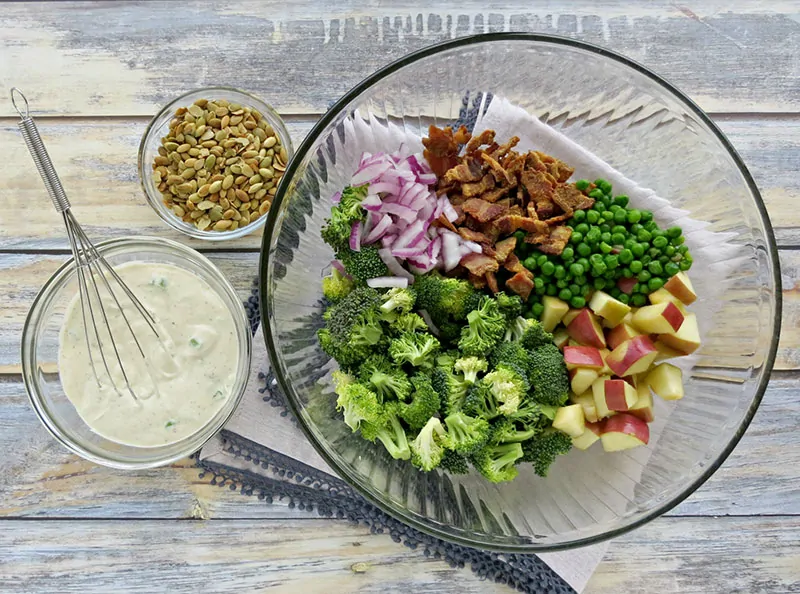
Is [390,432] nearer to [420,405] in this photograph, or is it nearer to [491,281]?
[420,405]

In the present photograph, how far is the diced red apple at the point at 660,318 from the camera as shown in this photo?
158cm

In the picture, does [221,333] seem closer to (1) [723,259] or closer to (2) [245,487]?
(2) [245,487]

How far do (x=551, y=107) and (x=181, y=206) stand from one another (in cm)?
114

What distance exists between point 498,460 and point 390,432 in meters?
0.28

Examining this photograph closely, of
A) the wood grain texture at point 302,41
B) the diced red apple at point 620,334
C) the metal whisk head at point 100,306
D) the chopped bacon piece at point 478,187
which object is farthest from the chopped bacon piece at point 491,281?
the metal whisk head at point 100,306

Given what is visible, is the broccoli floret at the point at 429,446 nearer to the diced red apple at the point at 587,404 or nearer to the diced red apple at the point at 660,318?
the diced red apple at the point at 587,404

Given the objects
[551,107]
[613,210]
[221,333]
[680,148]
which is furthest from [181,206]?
[680,148]

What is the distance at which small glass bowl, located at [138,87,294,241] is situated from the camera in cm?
189

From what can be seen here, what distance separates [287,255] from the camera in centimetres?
168

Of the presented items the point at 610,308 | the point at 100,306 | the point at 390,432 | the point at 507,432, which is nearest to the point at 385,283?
Result: the point at 390,432

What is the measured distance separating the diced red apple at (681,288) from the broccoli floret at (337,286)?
833 mm

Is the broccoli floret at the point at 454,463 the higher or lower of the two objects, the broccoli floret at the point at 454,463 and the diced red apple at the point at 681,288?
the lower

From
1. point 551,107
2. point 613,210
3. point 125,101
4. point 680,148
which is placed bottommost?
point 613,210

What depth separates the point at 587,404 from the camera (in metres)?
1.65
